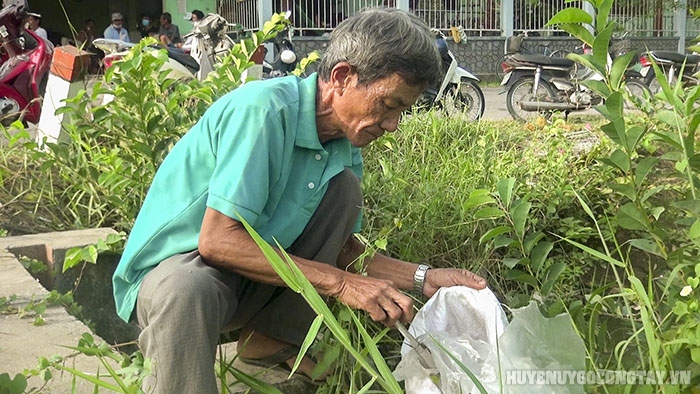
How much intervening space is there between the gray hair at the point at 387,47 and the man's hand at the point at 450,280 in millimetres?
478

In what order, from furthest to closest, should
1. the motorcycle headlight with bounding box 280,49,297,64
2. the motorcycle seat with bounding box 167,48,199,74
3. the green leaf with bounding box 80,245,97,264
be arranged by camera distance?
the motorcycle headlight with bounding box 280,49,297,64 < the motorcycle seat with bounding box 167,48,199,74 < the green leaf with bounding box 80,245,97,264

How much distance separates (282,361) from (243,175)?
0.70m

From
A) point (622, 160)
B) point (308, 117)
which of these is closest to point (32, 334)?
point (308, 117)

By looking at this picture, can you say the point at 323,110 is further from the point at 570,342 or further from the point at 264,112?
the point at 570,342

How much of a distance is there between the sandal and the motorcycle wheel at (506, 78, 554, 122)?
5837 mm

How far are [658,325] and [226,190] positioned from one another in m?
0.94

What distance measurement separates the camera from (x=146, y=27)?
603 inches

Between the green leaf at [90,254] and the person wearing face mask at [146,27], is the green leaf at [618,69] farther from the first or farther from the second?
the person wearing face mask at [146,27]

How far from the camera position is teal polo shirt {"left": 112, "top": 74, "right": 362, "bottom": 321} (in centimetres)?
177

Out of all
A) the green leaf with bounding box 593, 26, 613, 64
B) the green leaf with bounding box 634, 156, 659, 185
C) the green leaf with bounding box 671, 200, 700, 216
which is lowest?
the green leaf with bounding box 671, 200, 700, 216

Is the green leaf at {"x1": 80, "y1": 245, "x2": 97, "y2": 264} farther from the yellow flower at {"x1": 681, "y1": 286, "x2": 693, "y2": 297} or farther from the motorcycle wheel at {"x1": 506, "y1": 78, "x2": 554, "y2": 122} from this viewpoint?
the motorcycle wheel at {"x1": 506, "y1": 78, "x2": 554, "y2": 122}

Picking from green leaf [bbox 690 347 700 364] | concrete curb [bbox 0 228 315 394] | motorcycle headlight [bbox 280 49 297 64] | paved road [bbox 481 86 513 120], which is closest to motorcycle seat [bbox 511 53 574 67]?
paved road [bbox 481 86 513 120]

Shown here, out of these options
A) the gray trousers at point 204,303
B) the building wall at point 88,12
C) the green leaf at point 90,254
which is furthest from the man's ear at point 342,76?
the building wall at point 88,12

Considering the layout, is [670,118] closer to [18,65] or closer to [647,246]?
[647,246]
